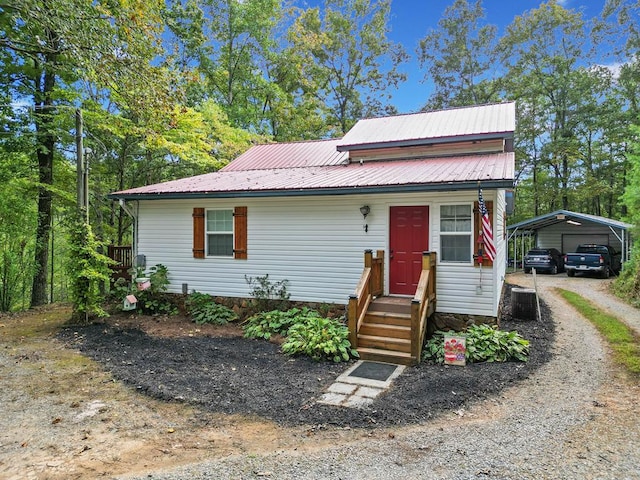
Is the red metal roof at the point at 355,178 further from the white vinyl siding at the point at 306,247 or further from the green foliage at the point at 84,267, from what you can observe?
the green foliage at the point at 84,267

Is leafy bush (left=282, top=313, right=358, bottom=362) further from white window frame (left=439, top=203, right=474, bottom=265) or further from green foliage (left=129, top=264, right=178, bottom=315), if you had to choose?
green foliage (left=129, top=264, right=178, bottom=315)

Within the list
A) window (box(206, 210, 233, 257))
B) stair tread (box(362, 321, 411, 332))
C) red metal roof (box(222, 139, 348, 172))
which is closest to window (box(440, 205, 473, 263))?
stair tread (box(362, 321, 411, 332))

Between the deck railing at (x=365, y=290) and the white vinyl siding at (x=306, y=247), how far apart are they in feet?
0.86

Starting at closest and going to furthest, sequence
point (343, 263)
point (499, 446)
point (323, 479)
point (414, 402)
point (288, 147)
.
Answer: point (323, 479)
point (499, 446)
point (414, 402)
point (343, 263)
point (288, 147)

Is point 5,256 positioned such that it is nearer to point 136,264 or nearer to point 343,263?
point 136,264

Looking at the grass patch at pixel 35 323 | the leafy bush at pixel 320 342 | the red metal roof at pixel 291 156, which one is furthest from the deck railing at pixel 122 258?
the leafy bush at pixel 320 342

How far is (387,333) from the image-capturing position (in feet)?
21.7

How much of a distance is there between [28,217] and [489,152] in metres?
12.5

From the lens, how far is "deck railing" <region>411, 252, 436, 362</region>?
6132 mm

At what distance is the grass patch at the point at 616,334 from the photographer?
6125mm

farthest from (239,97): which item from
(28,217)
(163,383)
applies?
(163,383)

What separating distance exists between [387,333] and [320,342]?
1.18 metres

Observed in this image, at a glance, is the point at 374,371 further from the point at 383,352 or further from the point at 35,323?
the point at 35,323

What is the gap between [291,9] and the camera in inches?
866
